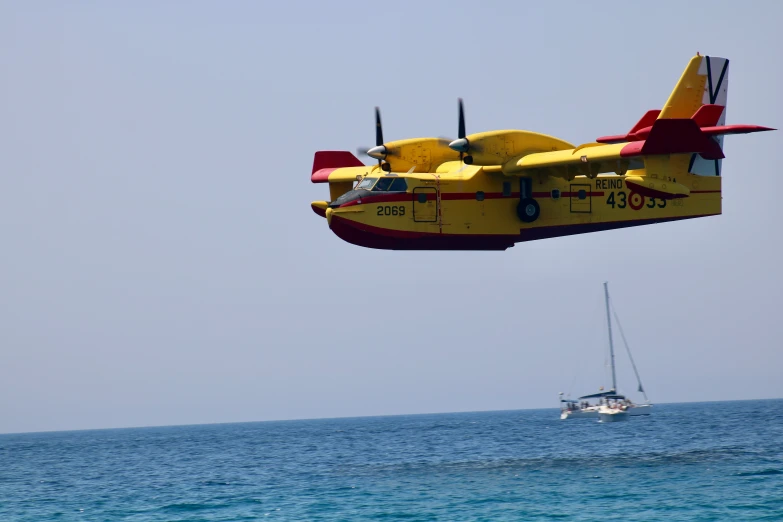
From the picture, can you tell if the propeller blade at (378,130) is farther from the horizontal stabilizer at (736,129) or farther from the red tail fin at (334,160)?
the horizontal stabilizer at (736,129)

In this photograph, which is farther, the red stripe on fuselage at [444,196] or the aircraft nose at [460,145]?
the aircraft nose at [460,145]

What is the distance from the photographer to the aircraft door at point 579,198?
106 ft

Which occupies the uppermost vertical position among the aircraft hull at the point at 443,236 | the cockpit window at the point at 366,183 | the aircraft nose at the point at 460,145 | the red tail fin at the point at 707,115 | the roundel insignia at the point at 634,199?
the red tail fin at the point at 707,115

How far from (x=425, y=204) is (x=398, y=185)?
3.39ft

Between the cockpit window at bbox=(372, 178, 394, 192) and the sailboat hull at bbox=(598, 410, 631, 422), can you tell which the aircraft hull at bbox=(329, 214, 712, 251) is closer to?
the cockpit window at bbox=(372, 178, 394, 192)

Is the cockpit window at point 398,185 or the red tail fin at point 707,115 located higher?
the red tail fin at point 707,115

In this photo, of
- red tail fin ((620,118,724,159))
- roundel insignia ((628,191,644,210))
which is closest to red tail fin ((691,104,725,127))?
roundel insignia ((628,191,644,210))

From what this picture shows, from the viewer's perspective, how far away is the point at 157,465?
72.7 meters

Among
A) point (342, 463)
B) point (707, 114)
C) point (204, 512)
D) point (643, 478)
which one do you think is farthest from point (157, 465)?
point (707, 114)

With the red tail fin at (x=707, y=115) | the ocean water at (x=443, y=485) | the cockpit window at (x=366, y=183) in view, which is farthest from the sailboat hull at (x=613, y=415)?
the cockpit window at (x=366, y=183)

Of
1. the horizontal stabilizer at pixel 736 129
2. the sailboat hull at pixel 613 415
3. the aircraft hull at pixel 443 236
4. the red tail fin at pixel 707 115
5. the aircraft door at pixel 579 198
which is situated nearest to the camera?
the horizontal stabilizer at pixel 736 129

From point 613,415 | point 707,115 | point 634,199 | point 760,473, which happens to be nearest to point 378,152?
point 634,199

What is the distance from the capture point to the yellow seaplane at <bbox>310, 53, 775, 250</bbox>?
30.4m

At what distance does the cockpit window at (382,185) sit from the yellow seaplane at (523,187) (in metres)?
0.03
